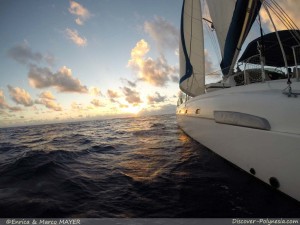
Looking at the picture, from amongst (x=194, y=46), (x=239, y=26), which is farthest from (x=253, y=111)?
(x=194, y=46)

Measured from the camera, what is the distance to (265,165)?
3477 mm

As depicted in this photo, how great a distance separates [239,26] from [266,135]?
456 centimetres

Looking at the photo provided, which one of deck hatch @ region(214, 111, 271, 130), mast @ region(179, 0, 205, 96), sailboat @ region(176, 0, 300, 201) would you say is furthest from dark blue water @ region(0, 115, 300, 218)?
mast @ region(179, 0, 205, 96)

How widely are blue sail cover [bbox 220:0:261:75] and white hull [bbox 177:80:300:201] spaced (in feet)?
8.38

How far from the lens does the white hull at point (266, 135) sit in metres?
2.97

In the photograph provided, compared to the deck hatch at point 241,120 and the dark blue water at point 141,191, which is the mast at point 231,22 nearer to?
the deck hatch at point 241,120

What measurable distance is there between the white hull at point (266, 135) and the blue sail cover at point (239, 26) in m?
2.55

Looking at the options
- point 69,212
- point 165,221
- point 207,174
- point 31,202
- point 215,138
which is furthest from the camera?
point 215,138

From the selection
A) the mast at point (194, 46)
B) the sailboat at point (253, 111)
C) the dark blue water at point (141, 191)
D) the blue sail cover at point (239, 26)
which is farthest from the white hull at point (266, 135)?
the mast at point (194, 46)

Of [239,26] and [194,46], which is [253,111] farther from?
[194,46]

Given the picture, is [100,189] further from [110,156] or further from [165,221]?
[110,156]

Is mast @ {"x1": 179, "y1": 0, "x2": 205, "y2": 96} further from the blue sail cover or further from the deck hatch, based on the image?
the deck hatch

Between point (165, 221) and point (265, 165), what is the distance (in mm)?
1815

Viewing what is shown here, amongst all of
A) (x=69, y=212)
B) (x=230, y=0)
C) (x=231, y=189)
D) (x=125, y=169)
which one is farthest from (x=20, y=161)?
(x=230, y=0)
